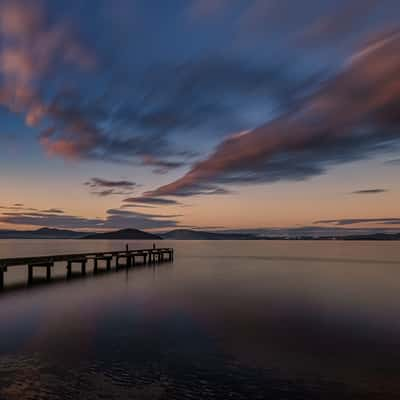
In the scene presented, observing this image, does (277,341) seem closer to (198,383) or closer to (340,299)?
(198,383)

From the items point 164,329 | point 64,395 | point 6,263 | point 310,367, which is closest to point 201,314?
point 164,329

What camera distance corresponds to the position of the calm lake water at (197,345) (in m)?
9.27

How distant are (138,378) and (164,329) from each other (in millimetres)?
6036

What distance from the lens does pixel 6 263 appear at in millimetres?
26516

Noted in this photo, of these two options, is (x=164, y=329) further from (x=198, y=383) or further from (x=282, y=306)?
(x=282, y=306)

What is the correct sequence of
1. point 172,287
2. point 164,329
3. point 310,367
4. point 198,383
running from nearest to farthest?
point 198,383, point 310,367, point 164,329, point 172,287

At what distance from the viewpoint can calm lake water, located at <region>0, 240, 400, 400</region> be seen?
30.4ft

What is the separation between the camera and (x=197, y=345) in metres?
13.2

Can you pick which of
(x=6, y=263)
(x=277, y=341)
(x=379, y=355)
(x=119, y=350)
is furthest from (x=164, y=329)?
(x=6, y=263)

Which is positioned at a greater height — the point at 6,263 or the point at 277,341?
the point at 6,263

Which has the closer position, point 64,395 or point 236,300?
point 64,395

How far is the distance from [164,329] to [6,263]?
16.9 m

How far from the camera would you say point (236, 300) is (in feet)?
77.6

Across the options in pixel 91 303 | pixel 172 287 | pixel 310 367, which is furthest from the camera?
pixel 172 287
